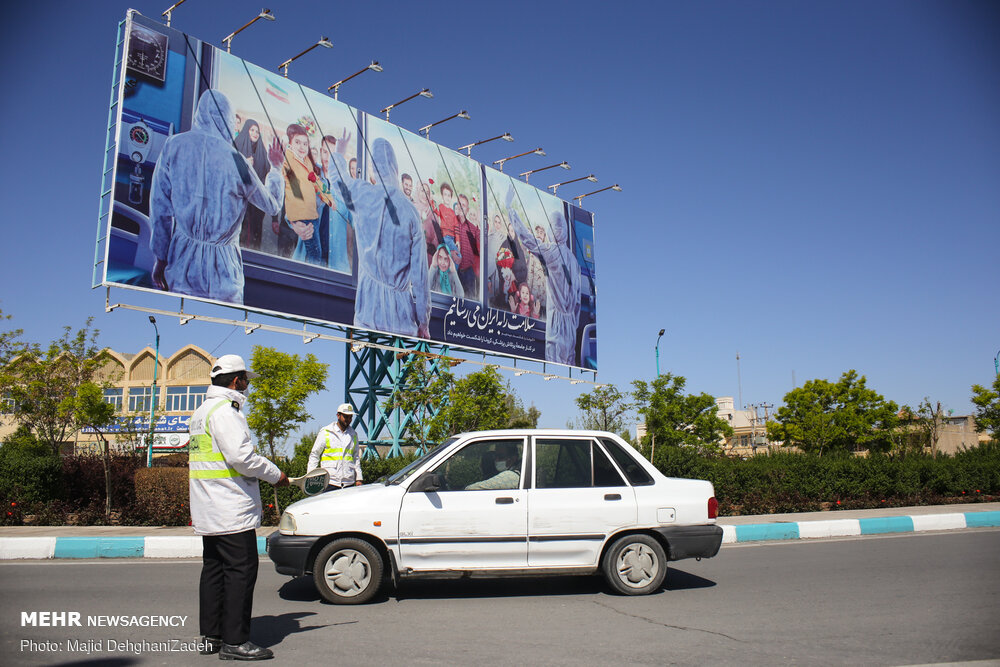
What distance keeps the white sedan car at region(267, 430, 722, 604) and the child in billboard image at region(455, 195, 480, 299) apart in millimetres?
16196

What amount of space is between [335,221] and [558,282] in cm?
1019

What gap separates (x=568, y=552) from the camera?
646cm

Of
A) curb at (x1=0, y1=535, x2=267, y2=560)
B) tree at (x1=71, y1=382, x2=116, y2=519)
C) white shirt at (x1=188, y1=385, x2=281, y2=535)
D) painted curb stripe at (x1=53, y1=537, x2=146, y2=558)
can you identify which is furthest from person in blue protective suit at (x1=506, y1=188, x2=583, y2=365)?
white shirt at (x1=188, y1=385, x2=281, y2=535)

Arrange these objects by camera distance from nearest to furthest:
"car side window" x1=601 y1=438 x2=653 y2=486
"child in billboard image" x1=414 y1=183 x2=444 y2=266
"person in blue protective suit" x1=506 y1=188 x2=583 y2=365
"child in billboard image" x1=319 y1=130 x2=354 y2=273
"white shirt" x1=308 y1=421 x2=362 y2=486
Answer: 1. "car side window" x1=601 y1=438 x2=653 y2=486
2. "white shirt" x1=308 y1=421 x2=362 y2=486
3. "child in billboard image" x1=319 y1=130 x2=354 y2=273
4. "child in billboard image" x1=414 y1=183 x2=444 y2=266
5. "person in blue protective suit" x1=506 y1=188 x2=583 y2=365

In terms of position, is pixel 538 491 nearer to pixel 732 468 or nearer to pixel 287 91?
pixel 732 468

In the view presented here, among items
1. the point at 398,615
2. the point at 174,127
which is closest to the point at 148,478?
the point at 174,127

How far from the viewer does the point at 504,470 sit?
6641 millimetres

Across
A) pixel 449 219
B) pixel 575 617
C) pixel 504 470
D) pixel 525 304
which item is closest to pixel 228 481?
pixel 504 470

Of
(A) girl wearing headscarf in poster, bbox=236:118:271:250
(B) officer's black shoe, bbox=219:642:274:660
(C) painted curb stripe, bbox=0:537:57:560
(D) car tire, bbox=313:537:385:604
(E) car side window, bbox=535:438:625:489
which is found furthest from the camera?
(A) girl wearing headscarf in poster, bbox=236:118:271:250

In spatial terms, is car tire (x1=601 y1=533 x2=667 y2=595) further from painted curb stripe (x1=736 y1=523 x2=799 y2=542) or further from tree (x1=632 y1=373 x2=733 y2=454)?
tree (x1=632 y1=373 x2=733 y2=454)

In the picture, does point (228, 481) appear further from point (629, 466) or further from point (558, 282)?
point (558, 282)

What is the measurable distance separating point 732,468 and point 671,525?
905 centimetres

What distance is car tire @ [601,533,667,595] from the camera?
652 cm
